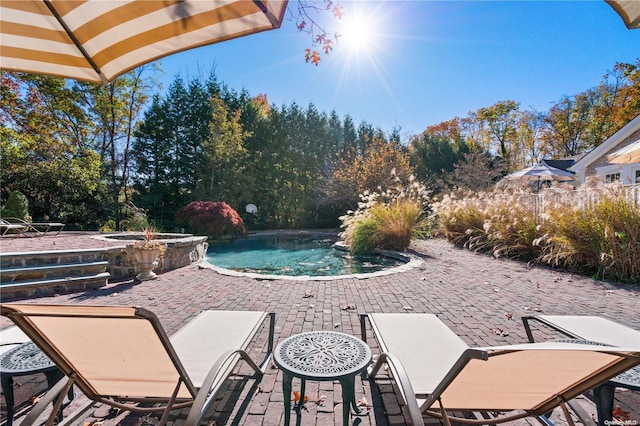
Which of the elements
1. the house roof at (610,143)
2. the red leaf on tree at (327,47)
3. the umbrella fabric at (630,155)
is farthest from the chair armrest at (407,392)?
the house roof at (610,143)

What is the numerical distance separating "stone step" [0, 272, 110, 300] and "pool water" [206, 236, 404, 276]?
2.89 metres

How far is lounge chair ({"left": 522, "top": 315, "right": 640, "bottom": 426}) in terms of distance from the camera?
1.43 metres

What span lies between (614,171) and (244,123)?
59.8 ft

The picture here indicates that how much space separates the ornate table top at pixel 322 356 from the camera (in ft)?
4.68

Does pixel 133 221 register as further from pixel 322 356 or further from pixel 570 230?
pixel 570 230

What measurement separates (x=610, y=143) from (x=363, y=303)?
1382 cm

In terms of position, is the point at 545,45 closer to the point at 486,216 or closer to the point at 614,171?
the point at 486,216

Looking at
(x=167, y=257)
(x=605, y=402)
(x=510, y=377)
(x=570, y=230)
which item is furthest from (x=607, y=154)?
(x=167, y=257)

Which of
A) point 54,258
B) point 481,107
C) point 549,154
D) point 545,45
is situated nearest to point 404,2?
point 54,258

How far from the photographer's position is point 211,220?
12266 mm

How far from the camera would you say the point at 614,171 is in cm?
1141

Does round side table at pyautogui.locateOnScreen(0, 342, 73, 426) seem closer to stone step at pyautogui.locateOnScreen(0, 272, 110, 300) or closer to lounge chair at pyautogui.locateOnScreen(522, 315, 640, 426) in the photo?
lounge chair at pyautogui.locateOnScreen(522, 315, 640, 426)

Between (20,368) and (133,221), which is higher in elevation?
(133,221)

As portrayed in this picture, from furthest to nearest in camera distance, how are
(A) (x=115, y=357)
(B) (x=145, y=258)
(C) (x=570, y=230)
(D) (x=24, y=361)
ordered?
1. (C) (x=570, y=230)
2. (B) (x=145, y=258)
3. (D) (x=24, y=361)
4. (A) (x=115, y=357)
